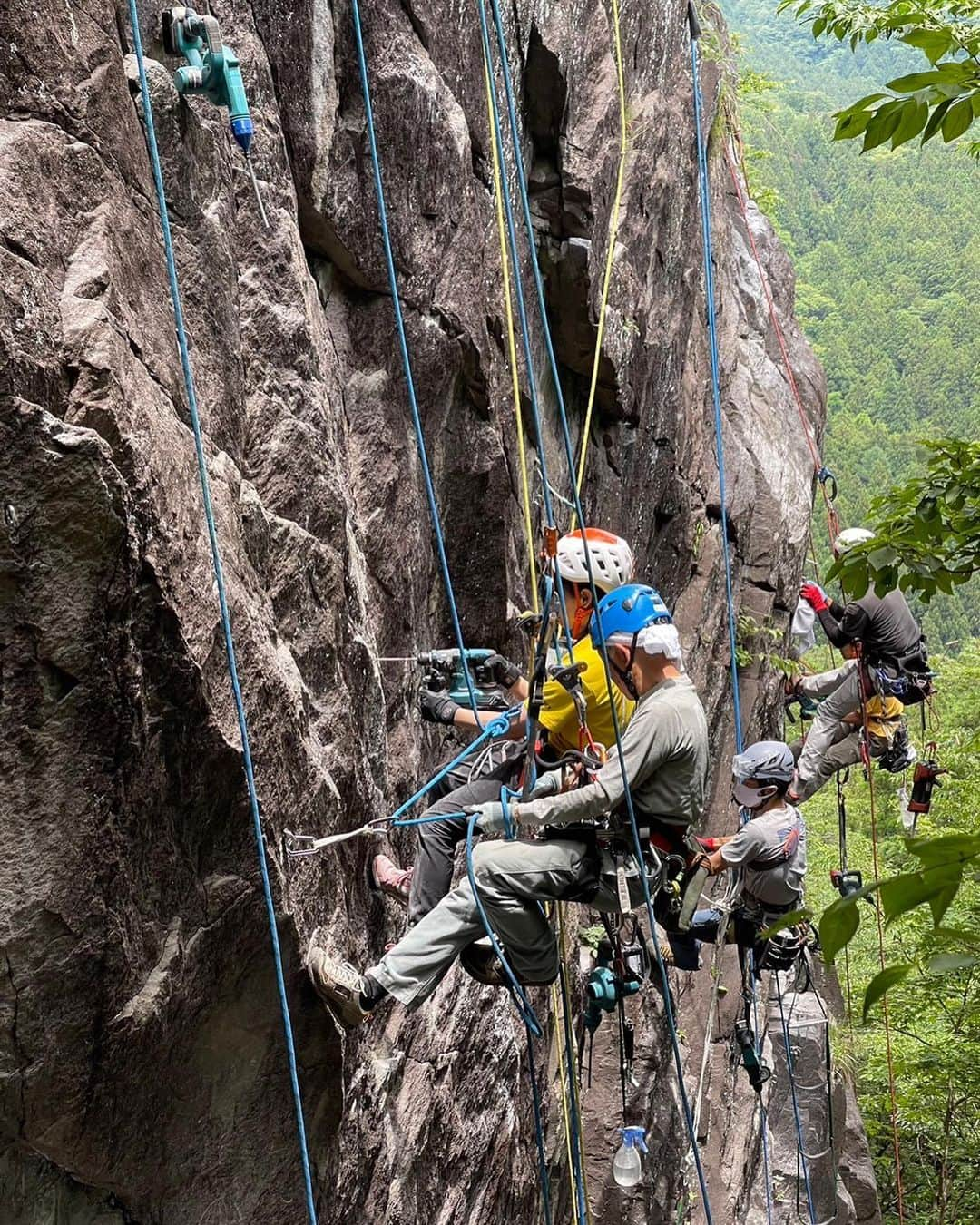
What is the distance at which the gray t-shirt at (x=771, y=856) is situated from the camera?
6684mm

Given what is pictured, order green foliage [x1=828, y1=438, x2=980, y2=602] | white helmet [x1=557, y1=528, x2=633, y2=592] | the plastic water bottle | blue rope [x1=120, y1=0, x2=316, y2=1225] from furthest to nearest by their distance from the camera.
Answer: the plastic water bottle, white helmet [x1=557, y1=528, x2=633, y2=592], green foliage [x1=828, y1=438, x2=980, y2=602], blue rope [x1=120, y1=0, x2=316, y2=1225]

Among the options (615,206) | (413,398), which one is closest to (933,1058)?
(615,206)

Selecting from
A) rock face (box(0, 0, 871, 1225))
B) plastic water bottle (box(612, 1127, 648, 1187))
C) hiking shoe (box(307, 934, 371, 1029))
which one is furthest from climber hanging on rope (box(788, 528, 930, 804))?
hiking shoe (box(307, 934, 371, 1029))

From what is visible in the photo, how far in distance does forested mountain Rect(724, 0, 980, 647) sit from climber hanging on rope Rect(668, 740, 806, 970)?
53.7 metres

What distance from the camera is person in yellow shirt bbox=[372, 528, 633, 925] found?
5.37m

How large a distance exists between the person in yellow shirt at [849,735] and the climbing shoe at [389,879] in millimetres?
4143

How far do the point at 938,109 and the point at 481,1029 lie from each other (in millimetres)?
5384

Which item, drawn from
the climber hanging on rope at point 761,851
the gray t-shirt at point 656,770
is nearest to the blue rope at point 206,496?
the gray t-shirt at point 656,770

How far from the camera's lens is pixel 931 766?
32.0 feet

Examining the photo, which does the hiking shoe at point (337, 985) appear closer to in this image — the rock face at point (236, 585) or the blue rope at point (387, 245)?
the rock face at point (236, 585)

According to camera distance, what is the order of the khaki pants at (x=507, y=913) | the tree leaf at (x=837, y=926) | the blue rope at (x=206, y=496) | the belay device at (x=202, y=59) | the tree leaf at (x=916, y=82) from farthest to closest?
the khaki pants at (x=507, y=913) < the belay device at (x=202, y=59) < the blue rope at (x=206, y=496) < the tree leaf at (x=916, y=82) < the tree leaf at (x=837, y=926)

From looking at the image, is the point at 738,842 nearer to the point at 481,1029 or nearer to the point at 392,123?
the point at 481,1029

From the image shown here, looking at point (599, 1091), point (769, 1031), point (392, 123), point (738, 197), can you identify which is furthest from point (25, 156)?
point (769, 1031)

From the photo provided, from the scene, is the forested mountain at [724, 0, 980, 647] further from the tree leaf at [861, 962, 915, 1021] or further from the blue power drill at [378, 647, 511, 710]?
the tree leaf at [861, 962, 915, 1021]
